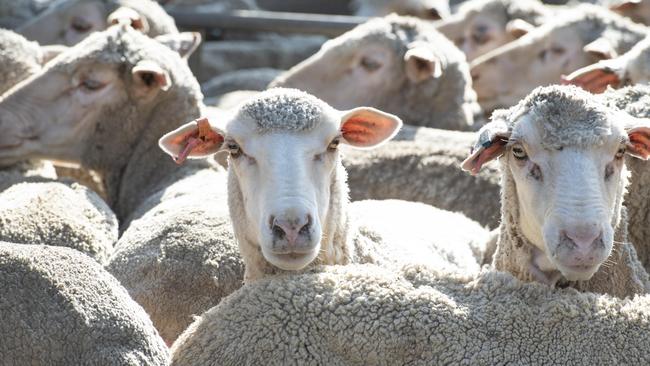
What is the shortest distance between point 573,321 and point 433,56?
15.4 feet

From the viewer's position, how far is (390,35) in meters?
8.36

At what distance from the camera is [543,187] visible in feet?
14.0

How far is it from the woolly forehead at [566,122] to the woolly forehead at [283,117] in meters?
0.75

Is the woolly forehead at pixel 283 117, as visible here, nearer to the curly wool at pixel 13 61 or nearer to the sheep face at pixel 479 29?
the curly wool at pixel 13 61

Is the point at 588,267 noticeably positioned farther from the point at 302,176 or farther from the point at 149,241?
the point at 149,241

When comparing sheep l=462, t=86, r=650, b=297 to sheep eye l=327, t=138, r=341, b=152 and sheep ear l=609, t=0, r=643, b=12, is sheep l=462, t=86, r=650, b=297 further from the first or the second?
sheep ear l=609, t=0, r=643, b=12

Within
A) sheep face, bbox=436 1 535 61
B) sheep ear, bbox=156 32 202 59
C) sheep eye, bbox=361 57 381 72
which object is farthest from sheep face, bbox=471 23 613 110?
sheep ear, bbox=156 32 202 59

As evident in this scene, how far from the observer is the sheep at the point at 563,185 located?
13.3 ft

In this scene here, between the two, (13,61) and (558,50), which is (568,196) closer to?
(13,61)

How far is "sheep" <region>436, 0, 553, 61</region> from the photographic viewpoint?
10.6m

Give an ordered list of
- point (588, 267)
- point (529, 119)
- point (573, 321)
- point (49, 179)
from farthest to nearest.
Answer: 1. point (49, 179)
2. point (529, 119)
3. point (588, 267)
4. point (573, 321)

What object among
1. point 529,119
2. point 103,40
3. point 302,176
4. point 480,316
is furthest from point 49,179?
point 480,316

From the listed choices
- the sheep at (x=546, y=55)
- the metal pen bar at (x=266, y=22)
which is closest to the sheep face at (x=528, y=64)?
the sheep at (x=546, y=55)

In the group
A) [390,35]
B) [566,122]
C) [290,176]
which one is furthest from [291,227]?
[390,35]
